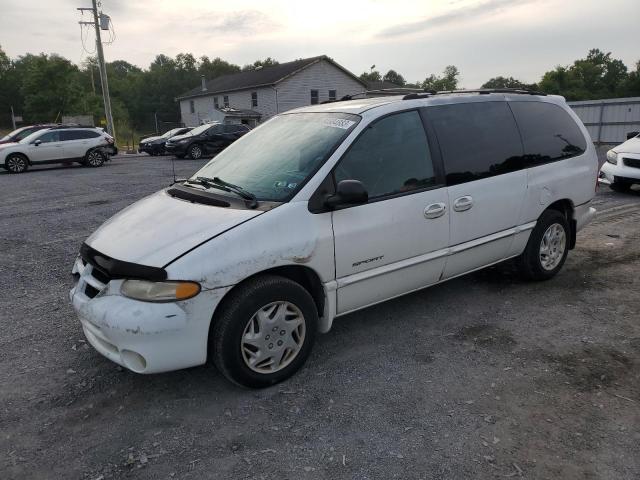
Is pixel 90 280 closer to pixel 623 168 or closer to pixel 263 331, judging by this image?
pixel 263 331

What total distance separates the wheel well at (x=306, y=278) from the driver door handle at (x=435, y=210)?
1037 millimetres

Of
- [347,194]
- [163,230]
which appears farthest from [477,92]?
[163,230]

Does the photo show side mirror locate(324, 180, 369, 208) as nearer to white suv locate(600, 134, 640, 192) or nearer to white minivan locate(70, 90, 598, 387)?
white minivan locate(70, 90, 598, 387)

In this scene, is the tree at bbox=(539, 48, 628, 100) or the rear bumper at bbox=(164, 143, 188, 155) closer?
the rear bumper at bbox=(164, 143, 188, 155)

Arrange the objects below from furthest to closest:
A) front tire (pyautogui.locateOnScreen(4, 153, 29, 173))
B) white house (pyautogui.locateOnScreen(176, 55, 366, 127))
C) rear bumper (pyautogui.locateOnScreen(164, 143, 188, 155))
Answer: white house (pyautogui.locateOnScreen(176, 55, 366, 127)) < rear bumper (pyautogui.locateOnScreen(164, 143, 188, 155)) < front tire (pyautogui.locateOnScreen(4, 153, 29, 173))

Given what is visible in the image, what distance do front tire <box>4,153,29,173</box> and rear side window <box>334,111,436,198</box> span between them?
18.0 meters

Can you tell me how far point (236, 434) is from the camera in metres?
2.85

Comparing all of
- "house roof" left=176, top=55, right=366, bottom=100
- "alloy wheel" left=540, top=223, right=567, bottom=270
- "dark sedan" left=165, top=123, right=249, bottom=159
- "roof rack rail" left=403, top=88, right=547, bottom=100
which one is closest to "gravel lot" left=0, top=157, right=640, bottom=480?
"alloy wheel" left=540, top=223, right=567, bottom=270

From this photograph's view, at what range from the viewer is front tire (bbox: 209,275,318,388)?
3018 mm

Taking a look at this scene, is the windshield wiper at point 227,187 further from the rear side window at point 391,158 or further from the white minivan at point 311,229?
the rear side window at point 391,158

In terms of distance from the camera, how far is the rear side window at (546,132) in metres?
4.69

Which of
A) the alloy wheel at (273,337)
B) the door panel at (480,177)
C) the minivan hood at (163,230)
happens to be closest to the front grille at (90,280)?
the minivan hood at (163,230)

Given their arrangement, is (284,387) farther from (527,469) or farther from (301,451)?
(527,469)

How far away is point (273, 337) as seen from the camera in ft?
10.6
